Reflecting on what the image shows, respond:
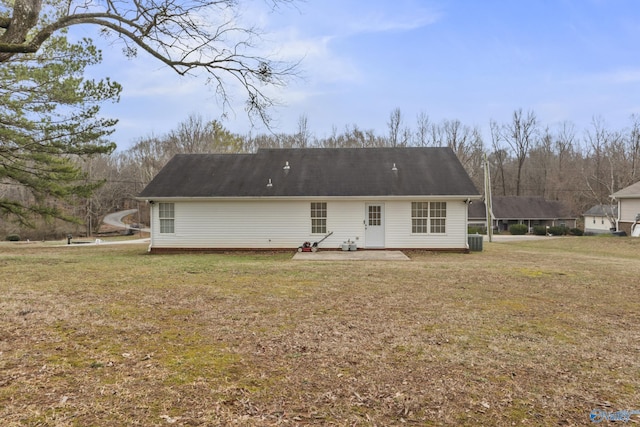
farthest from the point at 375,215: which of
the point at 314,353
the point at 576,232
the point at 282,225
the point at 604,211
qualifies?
the point at 604,211

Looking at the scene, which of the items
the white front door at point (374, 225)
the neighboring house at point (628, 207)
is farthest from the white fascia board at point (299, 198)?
the neighboring house at point (628, 207)

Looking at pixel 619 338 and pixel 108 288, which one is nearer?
pixel 619 338

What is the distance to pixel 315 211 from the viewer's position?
52.2 feet

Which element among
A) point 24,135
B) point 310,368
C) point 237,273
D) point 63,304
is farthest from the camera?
point 24,135

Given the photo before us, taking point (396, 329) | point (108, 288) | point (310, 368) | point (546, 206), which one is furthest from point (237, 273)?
point (546, 206)

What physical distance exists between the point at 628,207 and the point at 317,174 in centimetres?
2345

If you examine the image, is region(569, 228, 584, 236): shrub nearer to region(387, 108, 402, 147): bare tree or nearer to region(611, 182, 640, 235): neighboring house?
region(611, 182, 640, 235): neighboring house

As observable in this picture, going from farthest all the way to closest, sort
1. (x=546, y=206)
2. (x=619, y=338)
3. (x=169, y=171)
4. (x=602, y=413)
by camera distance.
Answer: (x=546, y=206)
(x=169, y=171)
(x=619, y=338)
(x=602, y=413)

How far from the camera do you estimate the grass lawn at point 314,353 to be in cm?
300

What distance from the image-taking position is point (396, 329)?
5.10 metres

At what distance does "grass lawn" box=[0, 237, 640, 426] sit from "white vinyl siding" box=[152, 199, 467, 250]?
731cm

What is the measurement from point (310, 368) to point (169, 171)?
15.7m

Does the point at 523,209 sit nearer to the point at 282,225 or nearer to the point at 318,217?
the point at 318,217

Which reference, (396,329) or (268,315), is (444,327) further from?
(268,315)
